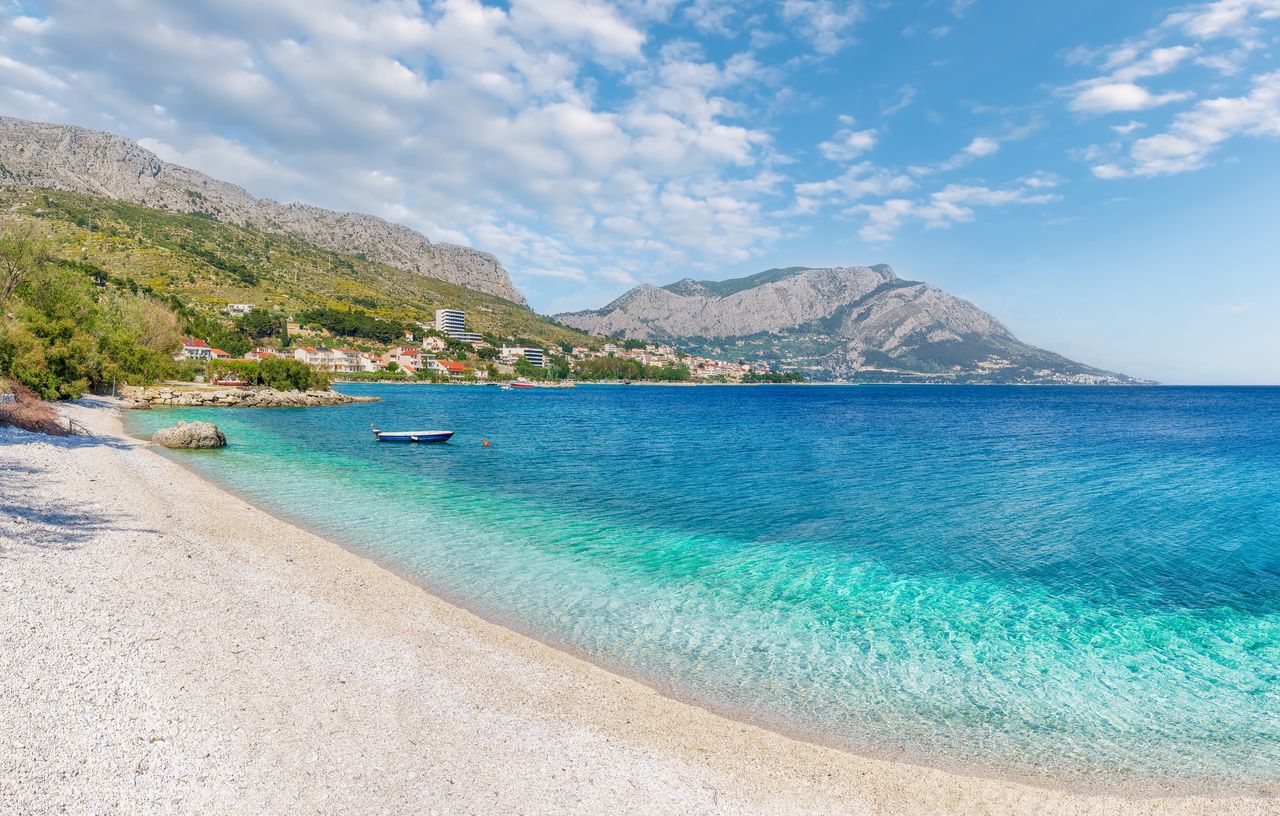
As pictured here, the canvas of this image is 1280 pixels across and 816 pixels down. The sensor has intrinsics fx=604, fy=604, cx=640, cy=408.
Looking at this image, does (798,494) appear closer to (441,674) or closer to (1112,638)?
(1112,638)

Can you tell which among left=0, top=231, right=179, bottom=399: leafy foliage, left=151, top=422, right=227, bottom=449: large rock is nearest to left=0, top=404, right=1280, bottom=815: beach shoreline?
left=0, top=231, right=179, bottom=399: leafy foliage

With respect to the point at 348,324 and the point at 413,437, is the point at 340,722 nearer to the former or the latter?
the point at 413,437

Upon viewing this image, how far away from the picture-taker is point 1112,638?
46.5ft

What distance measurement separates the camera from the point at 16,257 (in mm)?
35781

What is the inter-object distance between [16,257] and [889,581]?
4987 cm

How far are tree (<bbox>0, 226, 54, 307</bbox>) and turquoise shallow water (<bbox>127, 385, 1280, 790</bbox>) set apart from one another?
11.4 m

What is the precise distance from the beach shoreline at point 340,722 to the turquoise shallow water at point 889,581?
1061 millimetres

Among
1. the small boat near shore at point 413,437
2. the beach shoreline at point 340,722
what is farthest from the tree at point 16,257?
the beach shoreline at point 340,722

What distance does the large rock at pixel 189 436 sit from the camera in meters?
37.2

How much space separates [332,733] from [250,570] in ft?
29.4

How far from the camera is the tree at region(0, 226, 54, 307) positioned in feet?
117

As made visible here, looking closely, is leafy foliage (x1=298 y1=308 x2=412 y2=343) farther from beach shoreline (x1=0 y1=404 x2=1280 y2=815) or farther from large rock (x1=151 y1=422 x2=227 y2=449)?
beach shoreline (x1=0 y1=404 x2=1280 y2=815)

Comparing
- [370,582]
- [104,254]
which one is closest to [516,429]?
[370,582]

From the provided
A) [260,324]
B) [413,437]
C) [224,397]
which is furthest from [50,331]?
[260,324]
